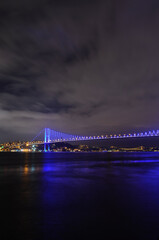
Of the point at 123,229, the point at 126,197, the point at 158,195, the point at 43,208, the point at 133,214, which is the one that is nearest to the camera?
the point at 123,229

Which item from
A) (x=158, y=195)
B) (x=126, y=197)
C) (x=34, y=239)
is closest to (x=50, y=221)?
(x=34, y=239)

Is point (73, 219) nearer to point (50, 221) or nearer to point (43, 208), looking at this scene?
point (50, 221)

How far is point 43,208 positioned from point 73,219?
5.82 feet

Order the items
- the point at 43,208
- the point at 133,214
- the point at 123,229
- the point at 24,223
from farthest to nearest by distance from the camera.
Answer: the point at 43,208 → the point at 133,214 → the point at 24,223 → the point at 123,229

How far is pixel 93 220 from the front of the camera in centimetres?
638

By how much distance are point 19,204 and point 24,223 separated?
2.37 meters

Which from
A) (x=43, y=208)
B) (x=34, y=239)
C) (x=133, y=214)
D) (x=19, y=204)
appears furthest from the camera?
(x=19, y=204)

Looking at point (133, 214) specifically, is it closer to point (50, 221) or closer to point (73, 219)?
point (73, 219)

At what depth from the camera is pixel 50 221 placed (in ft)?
21.0

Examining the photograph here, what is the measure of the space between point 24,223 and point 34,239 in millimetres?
1328

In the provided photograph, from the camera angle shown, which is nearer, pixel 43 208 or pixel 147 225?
pixel 147 225

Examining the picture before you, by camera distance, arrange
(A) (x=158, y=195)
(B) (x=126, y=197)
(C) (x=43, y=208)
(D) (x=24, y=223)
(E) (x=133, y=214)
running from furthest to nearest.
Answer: (A) (x=158, y=195), (B) (x=126, y=197), (C) (x=43, y=208), (E) (x=133, y=214), (D) (x=24, y=223)

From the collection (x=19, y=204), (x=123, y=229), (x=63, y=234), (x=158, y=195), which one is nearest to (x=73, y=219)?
(x=63, y=234)

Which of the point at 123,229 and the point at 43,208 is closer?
the point at 123,229
